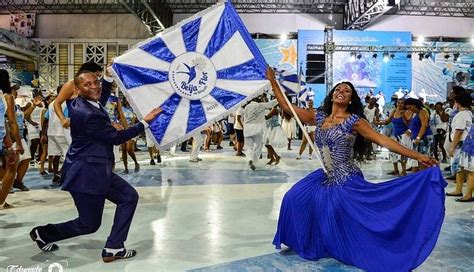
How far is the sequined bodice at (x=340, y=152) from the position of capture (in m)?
3.21

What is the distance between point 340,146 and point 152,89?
5.15 feet

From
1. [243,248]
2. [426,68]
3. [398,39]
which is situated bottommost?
[243,248]

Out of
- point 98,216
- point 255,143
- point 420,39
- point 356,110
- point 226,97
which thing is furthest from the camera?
point 420,39

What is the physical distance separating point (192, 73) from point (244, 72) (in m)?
0.45

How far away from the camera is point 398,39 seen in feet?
57.7

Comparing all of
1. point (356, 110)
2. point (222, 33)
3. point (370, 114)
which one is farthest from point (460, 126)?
point (370, 114)

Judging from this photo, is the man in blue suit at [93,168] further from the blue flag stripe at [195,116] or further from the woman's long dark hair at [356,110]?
the woman's long dark hair at [356,110]

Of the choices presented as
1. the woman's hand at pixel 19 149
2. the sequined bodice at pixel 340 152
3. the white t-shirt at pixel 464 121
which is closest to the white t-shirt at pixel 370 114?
the white t-shirt at pixel 464 121

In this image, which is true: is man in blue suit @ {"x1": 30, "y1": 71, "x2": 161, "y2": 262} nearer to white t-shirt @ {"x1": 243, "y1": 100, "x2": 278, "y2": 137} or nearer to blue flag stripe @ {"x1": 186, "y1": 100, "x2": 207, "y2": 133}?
blue flag stripe @ {"x1": 186, "y1": 100, "x2": 207, "y2": 133}

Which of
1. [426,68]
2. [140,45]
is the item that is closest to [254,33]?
[426,68]

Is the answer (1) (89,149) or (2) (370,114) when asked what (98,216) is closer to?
(1) (89,149)

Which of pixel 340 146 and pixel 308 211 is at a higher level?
pixel 340 146

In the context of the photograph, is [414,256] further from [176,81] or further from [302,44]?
[302,44]

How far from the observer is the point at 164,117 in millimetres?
3547
